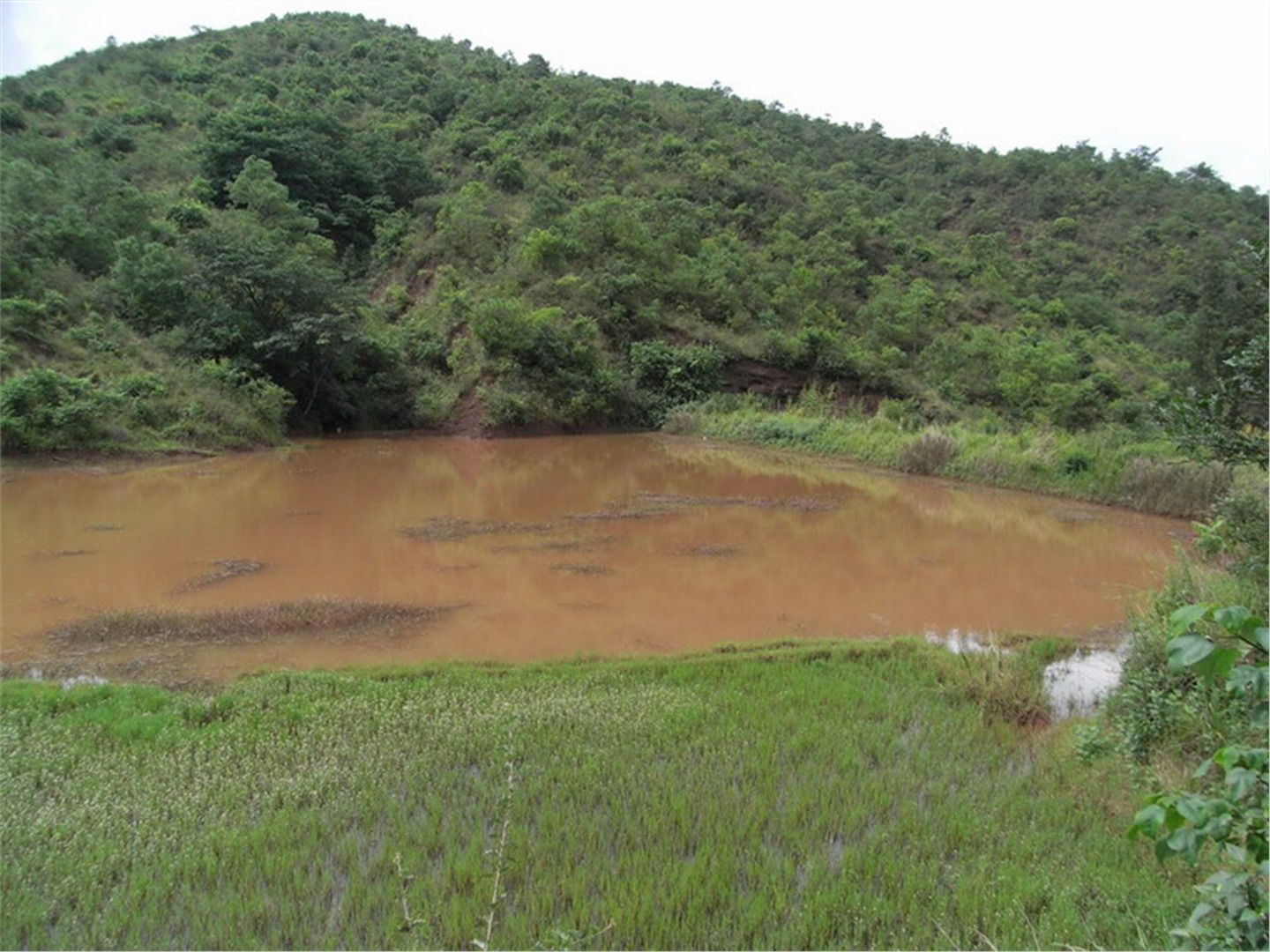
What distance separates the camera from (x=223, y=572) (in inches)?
388

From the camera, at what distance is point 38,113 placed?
33.7 m

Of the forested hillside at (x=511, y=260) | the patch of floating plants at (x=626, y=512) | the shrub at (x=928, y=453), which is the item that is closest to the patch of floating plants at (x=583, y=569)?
the patch of floating plants at (x=626, y=512)

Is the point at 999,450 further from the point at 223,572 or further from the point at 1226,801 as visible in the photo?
the point at 1226,801

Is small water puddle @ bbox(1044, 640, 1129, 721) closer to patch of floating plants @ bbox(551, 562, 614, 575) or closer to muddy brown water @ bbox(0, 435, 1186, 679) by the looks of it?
muddy brown water @ bbox(0, 435, 1186, 679)

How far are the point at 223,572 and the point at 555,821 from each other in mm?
7082

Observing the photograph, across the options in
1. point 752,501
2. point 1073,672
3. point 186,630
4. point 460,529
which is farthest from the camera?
point 752,501

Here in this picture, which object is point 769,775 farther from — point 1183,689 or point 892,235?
point 892,235

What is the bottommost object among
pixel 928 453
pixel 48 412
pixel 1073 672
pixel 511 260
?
pixel 1073 672

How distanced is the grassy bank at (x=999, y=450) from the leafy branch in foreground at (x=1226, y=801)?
405 inches

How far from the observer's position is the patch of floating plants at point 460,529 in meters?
12.2

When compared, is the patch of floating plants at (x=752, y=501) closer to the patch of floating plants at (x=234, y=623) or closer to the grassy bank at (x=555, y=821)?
the patch of floating plants at (x=234, y=623)

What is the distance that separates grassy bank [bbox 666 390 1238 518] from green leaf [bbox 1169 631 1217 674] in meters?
10.5

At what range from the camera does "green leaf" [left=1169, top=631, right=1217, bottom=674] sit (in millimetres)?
1408

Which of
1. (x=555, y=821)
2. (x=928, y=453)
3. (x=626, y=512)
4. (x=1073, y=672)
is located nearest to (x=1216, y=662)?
(x=555, y=821)
